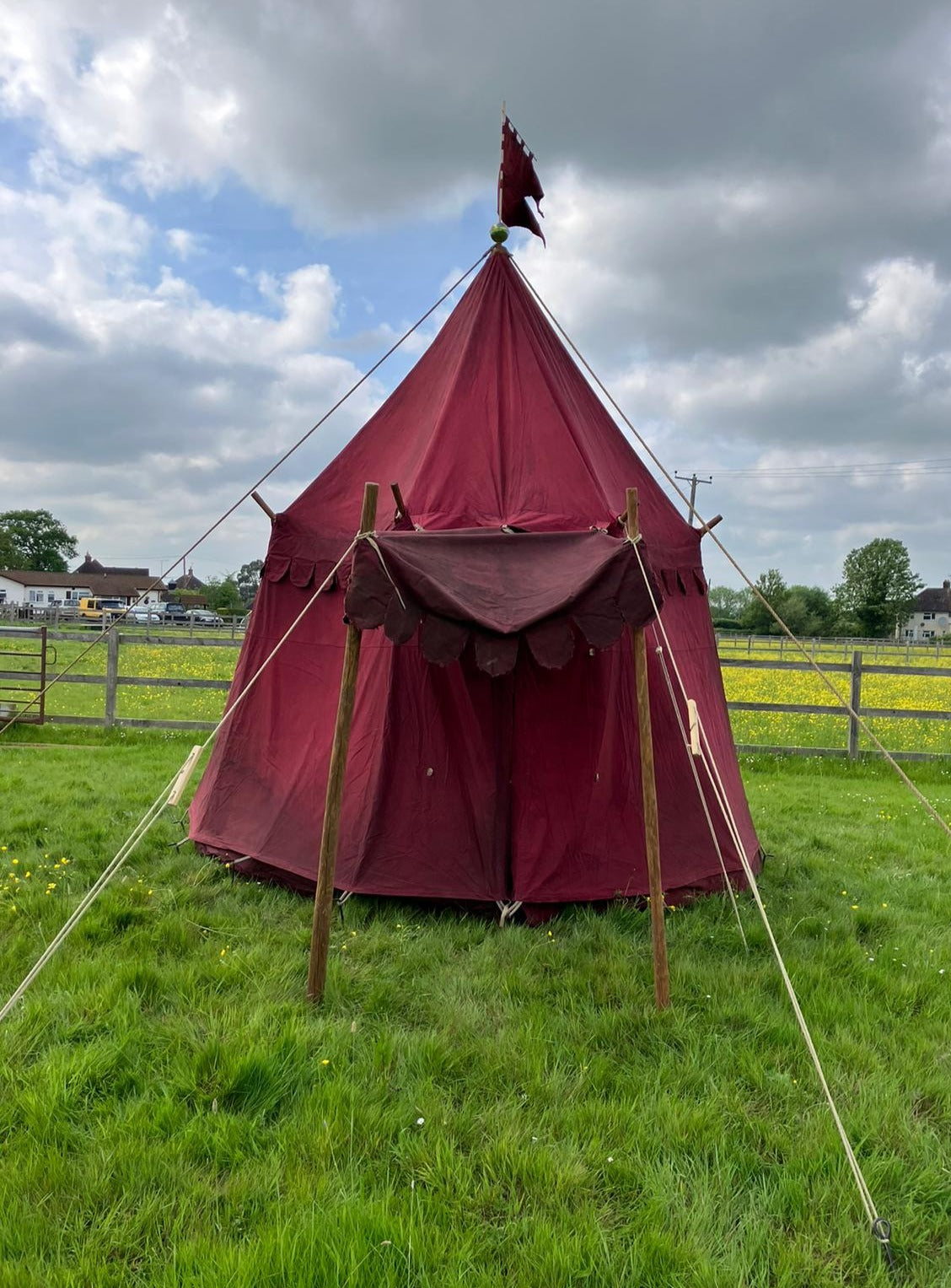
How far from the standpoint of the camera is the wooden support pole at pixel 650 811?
3.48 meters

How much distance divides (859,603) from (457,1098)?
60.5m

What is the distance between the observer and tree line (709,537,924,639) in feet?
181

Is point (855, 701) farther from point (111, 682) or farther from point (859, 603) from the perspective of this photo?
point (859, 603)

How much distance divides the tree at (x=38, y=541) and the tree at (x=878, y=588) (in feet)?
266

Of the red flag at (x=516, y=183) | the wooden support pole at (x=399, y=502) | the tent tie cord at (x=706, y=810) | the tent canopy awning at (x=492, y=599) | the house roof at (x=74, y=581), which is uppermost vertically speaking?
the red flag at (x=516, y=183)

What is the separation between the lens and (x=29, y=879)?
4.82 metres

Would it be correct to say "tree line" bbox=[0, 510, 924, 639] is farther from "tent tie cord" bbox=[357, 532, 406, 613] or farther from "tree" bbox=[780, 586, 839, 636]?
"tent tie cord" bbox=[357, 532, 406, 613]

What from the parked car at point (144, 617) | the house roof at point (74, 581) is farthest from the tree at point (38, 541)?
the parked car at point (144, 617)

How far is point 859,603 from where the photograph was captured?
56.8m

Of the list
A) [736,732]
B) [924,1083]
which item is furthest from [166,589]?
[924,1083]

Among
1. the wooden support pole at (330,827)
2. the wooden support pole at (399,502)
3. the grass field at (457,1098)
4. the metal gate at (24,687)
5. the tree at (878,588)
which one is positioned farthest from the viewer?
the tree at (878,588)

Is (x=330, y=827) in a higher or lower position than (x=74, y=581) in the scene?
lower

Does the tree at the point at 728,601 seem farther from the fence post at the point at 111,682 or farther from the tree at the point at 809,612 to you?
the fence post at the point at 111,682

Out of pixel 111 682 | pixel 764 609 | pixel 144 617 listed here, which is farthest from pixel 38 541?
pixel 111 682
